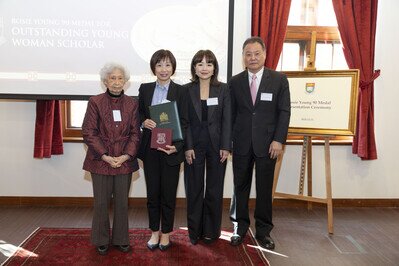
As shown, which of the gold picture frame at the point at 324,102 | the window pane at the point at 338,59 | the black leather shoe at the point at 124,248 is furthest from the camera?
the window pane at the point at 338,59

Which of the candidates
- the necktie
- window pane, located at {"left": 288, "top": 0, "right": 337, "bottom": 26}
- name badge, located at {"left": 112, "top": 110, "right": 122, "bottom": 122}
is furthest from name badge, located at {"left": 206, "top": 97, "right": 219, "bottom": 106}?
window pane, located at {"left": 288, "top": 0, "right": 337, "bottom": 26}

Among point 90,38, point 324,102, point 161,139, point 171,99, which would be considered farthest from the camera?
point 90,38

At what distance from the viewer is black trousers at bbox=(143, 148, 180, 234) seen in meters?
2.80

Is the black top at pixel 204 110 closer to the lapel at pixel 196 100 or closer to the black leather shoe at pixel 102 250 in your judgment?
the lapel at pixel 196 100

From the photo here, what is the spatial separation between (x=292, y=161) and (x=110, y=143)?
7.43 feet

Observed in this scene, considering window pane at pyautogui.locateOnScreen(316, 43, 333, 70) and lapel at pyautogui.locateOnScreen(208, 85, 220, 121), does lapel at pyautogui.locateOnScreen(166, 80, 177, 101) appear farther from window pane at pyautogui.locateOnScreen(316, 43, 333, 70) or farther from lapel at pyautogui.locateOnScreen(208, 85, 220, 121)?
window pane at pyautogui.locateOnScreen(316, 43, 333, 70)

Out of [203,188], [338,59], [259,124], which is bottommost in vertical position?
[203,188]

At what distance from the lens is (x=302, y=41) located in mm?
4203

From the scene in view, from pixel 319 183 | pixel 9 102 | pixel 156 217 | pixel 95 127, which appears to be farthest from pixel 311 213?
pixel 9 102

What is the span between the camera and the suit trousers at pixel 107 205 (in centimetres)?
277

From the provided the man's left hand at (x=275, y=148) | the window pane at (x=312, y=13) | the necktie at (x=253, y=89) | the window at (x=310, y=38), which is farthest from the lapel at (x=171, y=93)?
the window pane at (x=312, y=13)

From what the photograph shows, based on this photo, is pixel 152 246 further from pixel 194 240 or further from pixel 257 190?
pixel 257 190

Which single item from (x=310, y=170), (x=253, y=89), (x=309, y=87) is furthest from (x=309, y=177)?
(x=253, y=89)

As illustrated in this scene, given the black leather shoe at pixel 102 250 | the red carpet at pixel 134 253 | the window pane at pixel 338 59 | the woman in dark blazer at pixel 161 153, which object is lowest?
the red carpet at pixel 134 253
